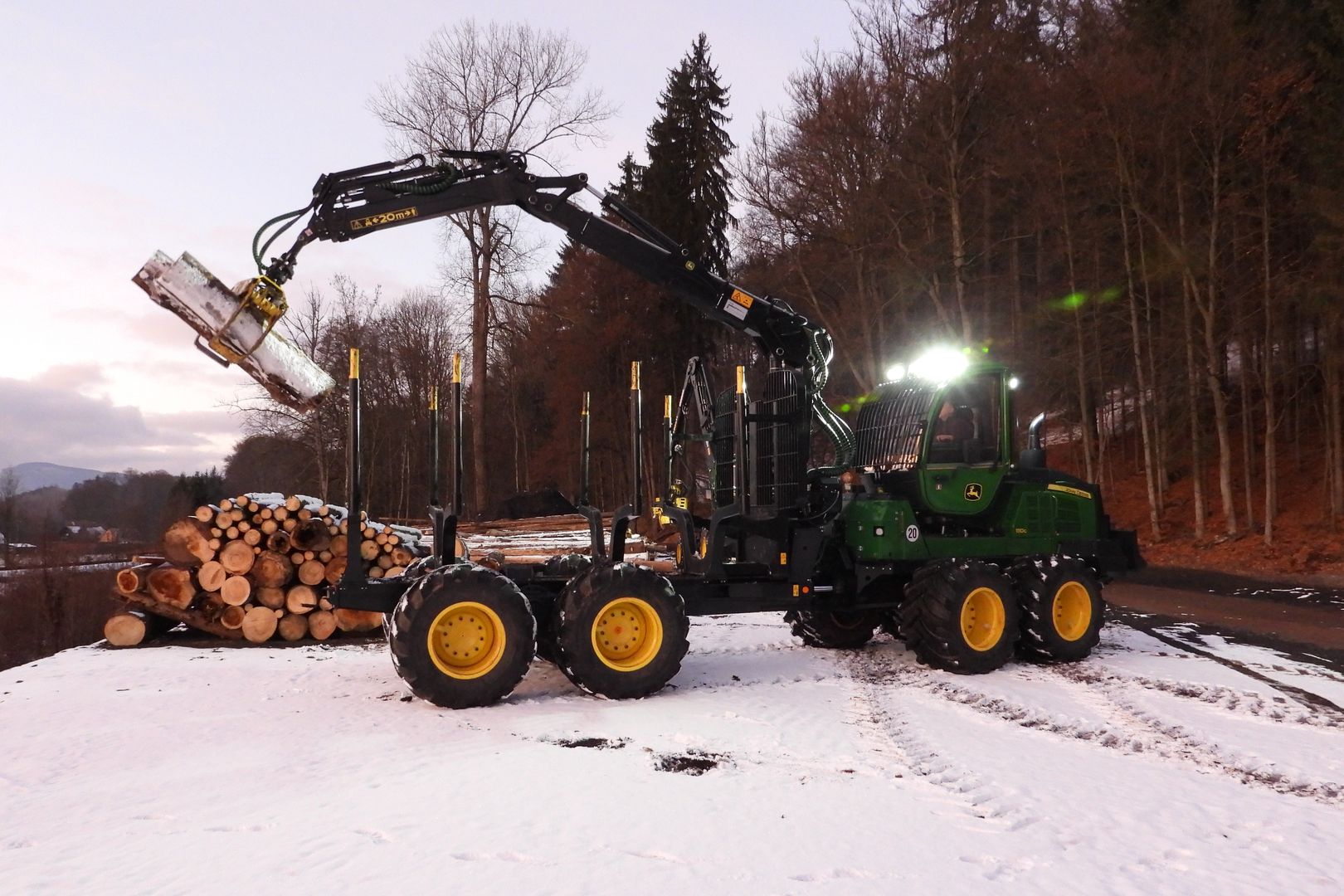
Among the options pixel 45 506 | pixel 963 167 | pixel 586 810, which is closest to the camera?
pixel 586 810

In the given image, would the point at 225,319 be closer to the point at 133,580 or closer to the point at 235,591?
the point at 235,591

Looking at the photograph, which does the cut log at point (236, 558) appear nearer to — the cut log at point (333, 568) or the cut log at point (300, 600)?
the cut log at point (300, 600)

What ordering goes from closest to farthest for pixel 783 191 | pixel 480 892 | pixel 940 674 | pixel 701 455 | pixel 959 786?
pixel 480 892
pixel 959 786
pixel 940 674
pixel 701 455
pixel 783 191

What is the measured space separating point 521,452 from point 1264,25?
101 ft

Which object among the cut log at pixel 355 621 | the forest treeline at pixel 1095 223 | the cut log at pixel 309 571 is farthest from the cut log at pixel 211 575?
the forest treeline at pixel 1095 223

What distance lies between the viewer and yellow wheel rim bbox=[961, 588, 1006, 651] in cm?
792

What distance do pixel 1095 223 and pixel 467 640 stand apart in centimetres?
1792

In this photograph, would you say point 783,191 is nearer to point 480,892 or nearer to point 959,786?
point 959,786

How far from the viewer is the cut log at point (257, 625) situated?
10.2m

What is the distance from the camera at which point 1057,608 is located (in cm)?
845

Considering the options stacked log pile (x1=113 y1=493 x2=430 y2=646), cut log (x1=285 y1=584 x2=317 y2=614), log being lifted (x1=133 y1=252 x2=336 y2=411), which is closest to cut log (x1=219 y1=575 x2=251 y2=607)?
stacked log pile (x1=113 y1=493 x2=430 y2=646)

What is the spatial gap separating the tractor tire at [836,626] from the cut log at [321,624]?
5.31 metres

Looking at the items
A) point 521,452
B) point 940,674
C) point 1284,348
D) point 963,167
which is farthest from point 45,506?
point 1284,348

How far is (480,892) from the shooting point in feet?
11.1
